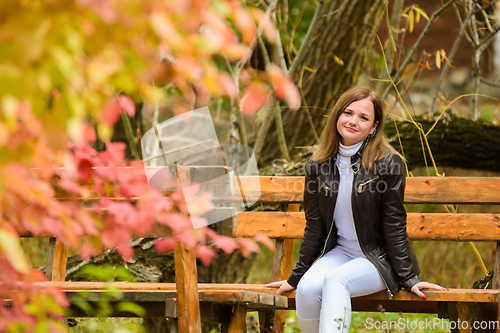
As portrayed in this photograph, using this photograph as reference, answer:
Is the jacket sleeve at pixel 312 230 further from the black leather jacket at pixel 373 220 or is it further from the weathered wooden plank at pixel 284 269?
the weathered wooden plank at pixel 284 269

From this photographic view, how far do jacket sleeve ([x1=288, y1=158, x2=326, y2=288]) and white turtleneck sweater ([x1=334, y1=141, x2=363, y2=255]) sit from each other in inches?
3.6

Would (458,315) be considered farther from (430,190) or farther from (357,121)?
(357,121)

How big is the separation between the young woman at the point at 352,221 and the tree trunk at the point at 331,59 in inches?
57.9

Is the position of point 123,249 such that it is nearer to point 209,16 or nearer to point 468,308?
point 209,16

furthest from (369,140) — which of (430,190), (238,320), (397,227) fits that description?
(238,320)

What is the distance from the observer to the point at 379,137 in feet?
7.73

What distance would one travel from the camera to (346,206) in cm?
231

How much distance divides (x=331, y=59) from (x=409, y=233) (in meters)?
1.90

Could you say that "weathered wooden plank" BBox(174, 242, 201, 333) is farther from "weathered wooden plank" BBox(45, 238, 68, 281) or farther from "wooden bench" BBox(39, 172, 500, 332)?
"weathered wooden plank" BBox(45, 238, 68, 281)

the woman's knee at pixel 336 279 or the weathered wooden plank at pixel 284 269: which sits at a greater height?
the woman's knee at pixel 336 279

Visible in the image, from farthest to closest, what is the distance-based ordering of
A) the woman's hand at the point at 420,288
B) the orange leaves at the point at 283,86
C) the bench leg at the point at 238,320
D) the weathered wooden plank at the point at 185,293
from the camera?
the woman's hand at the point at 420,288
the bench leg at the point at 238,320
the weathered wooden plank at the point at 185,293
the orange leaves at the point at 283,86

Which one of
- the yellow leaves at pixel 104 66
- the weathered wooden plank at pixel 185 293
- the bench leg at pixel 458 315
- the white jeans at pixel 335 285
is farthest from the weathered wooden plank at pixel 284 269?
the yellow leaves at pixel 104 66

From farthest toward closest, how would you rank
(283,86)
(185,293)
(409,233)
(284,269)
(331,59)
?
(331,59) → (284,269) → (409,233) → (185,293) → (283,86)

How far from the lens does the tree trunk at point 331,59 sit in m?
3.85
